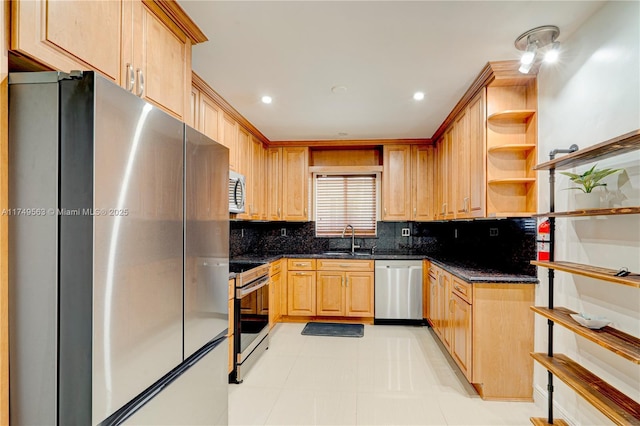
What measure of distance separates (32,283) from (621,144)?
7.17 ft

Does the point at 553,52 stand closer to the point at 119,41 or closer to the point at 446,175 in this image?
the point at 446,175

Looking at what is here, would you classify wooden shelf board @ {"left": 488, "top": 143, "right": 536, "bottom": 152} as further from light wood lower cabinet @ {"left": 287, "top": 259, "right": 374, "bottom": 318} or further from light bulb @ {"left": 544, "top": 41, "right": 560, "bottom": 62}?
light wood lower cabinet @ {"left": 287, "top": 259, "right": 374, "bottom": 318}

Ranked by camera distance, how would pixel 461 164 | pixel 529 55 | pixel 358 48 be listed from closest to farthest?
pixel 529 55 → pixel 358 48 → pixel 461 164

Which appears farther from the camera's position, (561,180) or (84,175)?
(561,180)

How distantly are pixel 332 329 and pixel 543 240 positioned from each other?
259cm

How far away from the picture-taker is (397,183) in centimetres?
460

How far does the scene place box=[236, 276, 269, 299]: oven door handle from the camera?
8.92 ft

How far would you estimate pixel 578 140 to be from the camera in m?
2.02

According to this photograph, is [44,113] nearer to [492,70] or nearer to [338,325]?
[492,70]

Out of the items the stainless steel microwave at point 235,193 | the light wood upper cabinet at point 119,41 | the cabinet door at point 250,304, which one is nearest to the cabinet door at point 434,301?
the cabinet door at point 250,304

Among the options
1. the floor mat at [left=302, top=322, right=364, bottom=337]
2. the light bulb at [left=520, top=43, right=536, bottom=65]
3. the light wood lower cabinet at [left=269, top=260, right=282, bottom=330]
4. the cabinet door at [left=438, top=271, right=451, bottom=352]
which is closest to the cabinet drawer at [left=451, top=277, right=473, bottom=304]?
the cabinet door at [left=438, top=271, right=451, bottom=352]

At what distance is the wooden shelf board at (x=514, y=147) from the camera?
247cm

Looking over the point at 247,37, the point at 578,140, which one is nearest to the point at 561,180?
the point at 578,140

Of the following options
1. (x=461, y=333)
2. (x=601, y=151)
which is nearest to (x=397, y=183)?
(x=461, y=333)
